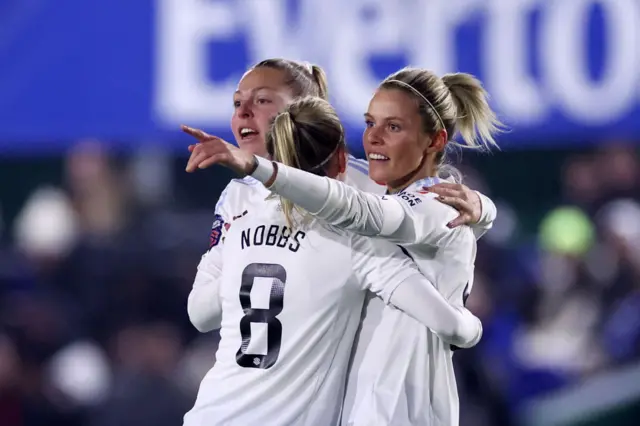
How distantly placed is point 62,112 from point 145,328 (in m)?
1.39

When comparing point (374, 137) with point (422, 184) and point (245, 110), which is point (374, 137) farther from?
point (245, 110)

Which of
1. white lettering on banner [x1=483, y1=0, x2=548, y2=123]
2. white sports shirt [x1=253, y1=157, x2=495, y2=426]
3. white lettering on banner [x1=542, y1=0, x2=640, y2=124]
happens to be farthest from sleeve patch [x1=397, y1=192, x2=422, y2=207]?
white lettering on banner [x1=542, y1=0, x2=640, y2=124]

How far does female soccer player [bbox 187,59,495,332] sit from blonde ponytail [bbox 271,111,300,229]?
0.18 m

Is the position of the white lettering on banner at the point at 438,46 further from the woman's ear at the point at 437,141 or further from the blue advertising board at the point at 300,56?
the woman's ear at the point at 437,141

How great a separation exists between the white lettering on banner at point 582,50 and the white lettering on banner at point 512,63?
11 cm

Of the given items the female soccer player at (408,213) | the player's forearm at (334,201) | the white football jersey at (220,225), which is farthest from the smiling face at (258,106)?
the player's forearm at (334,201)

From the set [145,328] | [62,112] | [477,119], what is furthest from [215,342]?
[477,119]

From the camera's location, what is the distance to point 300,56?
677 cm

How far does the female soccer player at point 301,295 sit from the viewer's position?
2.69 meters

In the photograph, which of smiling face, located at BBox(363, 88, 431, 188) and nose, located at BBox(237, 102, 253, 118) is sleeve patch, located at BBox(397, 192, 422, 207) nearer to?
smiling face, located at BBox(363, 88, 431, 188)

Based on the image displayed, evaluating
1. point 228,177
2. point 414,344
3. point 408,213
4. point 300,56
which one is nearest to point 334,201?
point 408,213

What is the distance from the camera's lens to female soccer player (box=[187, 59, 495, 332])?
2912mm

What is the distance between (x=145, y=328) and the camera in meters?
7.49

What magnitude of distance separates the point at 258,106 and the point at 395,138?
1.46ft
